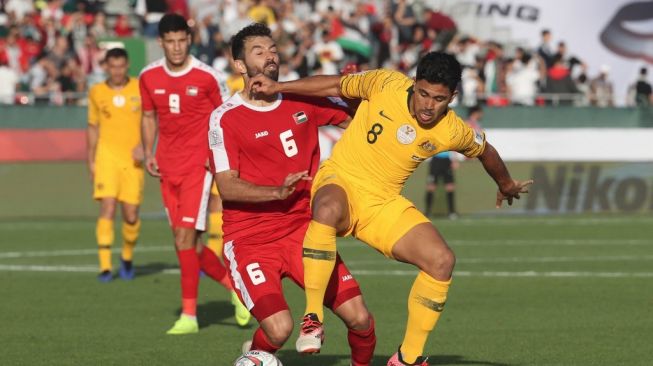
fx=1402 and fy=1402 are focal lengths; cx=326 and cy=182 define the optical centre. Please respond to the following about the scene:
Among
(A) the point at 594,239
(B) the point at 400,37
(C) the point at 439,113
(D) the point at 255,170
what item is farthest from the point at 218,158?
(B) the point at 400,37

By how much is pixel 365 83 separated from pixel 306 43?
20976 millimetres

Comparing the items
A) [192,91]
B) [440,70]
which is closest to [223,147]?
[440,70]

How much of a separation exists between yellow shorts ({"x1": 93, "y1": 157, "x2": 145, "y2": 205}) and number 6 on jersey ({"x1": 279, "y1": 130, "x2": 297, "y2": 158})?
292 inches

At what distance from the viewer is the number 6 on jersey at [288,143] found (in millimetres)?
8953

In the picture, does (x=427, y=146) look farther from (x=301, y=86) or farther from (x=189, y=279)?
(x=189, y=279)

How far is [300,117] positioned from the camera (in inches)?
355

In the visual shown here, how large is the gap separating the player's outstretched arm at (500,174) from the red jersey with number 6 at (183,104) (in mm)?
3855

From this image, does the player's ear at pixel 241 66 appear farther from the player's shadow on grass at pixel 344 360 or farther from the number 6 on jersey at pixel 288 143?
the player's shadow on grass at pixel 344 360

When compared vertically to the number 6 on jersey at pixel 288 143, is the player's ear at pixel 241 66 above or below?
above

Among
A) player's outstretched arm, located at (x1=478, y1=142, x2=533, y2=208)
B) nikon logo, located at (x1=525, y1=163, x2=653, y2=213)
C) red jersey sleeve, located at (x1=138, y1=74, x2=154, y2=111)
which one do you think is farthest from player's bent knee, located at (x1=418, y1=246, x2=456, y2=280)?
nikon logo, located at (x1=525, y1=163, x2=653, y2=213)

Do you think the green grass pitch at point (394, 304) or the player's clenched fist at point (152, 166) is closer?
the green grass pitch at point (394, 304)

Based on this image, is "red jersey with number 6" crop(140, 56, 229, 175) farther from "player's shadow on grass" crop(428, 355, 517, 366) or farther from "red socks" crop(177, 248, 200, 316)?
"player's shadow on grass" crop(428, 355, 517, 366)

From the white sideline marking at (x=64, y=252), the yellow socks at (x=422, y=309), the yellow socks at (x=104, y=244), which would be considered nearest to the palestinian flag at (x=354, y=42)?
the white sideline marking at (x=64, y=252)

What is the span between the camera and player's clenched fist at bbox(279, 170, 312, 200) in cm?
824
